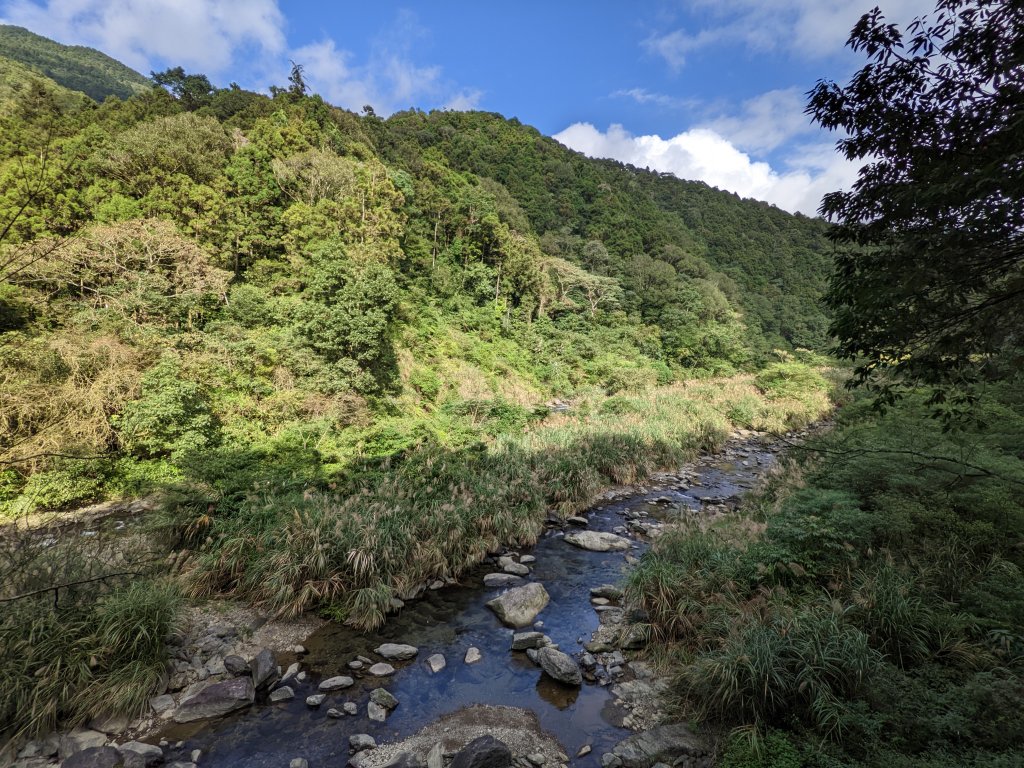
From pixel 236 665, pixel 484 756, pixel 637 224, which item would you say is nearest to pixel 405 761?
pixel 484 756

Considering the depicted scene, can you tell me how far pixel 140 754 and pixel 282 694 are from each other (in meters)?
1.36

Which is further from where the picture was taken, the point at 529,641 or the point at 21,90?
the point at 21,90

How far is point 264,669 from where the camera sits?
5.46 m

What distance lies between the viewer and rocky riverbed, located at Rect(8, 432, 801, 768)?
4465mm

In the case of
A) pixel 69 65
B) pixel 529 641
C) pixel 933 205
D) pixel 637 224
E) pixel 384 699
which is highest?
pixel 69 65

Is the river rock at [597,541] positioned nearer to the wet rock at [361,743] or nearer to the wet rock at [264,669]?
the wet rock at [361,743]

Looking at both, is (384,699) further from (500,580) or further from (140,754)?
(500,580)

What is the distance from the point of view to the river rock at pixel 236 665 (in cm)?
555

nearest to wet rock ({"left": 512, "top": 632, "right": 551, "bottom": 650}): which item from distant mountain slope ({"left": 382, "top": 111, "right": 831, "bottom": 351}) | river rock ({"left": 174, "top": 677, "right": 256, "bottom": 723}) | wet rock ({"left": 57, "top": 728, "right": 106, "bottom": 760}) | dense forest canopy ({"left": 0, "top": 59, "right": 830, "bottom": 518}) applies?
river rock ({"left": 174, "top": 677, "right": 256, "bottom": 723})

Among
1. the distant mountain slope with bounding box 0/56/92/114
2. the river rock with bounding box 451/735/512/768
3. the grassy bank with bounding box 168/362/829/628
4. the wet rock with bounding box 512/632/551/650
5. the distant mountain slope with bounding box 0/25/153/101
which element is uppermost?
the distant mountain slope with bounding box 0/25/153/101

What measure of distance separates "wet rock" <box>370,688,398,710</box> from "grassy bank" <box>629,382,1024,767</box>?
341 centimetres

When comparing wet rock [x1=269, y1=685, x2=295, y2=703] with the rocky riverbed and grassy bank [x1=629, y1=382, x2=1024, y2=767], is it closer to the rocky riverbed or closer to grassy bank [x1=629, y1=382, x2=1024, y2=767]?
the rocky riverbed

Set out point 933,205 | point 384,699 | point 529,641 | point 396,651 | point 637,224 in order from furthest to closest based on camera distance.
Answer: point 637,224, point 529,641, point 396,651, point 384,699, point 933,205

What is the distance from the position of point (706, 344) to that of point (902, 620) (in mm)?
34337
